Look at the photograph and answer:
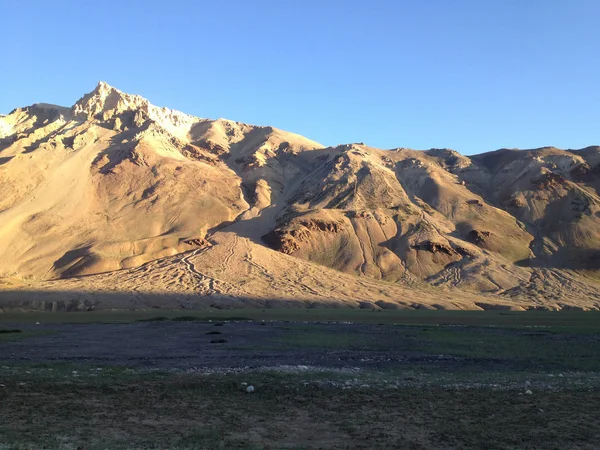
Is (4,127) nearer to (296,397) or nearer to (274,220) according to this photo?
(274,220)

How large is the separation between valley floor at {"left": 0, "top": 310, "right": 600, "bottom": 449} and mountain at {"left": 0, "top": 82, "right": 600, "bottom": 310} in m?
46.7

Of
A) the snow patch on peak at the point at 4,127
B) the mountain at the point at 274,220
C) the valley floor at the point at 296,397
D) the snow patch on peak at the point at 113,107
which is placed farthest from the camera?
the snow patch on peak at the point at 4,127

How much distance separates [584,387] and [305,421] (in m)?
8.41

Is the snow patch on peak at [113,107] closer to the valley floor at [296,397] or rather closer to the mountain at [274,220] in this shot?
the mountain at [274,220]

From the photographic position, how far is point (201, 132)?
501ft

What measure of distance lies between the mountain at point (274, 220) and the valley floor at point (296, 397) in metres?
46.7

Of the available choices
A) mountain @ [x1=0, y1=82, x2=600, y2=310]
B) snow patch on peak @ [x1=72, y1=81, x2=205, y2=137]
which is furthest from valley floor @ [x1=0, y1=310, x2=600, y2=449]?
snow patch on peak @ [x1=72, y1=81, x2=205, y2=137]

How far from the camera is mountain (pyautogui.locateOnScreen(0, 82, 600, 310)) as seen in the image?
7900 centimetres

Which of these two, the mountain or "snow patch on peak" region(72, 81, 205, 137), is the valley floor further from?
"snow patch on peak" region(72, 81, 205, 137)

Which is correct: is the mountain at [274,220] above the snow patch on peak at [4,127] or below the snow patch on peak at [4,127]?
below

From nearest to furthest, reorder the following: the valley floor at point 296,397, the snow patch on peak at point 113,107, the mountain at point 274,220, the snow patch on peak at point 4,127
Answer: the valley floor at point 296,397 < the mountain at point 274,220 < the snow patch on peak at point 113,107 < the snow patch on peak at point 4,127

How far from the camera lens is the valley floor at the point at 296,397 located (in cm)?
937

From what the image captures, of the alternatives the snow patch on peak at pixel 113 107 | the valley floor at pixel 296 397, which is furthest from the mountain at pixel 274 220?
the valley floor at pixel 296 397

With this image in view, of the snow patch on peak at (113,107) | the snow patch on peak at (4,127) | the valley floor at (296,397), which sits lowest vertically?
the valley floor at (296,397)
